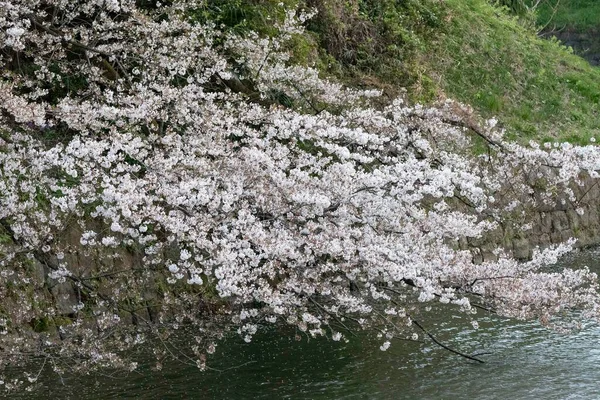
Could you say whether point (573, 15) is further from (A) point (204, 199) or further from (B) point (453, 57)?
(A) point (204, 199)

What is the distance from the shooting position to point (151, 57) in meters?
10.4

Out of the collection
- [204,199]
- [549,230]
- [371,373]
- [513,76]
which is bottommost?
[371,373]

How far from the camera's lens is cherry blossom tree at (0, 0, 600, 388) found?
775cm

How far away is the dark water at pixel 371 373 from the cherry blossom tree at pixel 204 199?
0.30 meters

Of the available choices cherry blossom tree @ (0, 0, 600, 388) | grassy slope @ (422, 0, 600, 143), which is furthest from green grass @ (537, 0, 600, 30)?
cherry blossom tree @ (0, 0, 600, 388)

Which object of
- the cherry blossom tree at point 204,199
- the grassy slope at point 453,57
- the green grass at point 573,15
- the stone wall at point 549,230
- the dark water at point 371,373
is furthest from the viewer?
the green grass at point 573,15

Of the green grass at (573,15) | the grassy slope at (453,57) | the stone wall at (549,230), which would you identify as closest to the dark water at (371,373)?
the grassy slope at (453,57)

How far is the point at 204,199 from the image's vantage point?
23.9 ft

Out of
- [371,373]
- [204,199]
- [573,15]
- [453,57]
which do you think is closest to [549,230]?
[453,57]

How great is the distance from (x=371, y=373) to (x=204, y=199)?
2682 millimetres

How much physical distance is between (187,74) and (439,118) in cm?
339

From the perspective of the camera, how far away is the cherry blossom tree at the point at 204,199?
7.75 m

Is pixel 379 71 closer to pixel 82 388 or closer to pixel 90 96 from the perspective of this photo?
pixel 90 96

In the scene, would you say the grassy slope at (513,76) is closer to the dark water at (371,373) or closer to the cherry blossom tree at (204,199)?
the cherry blossom tree at (204,199)
